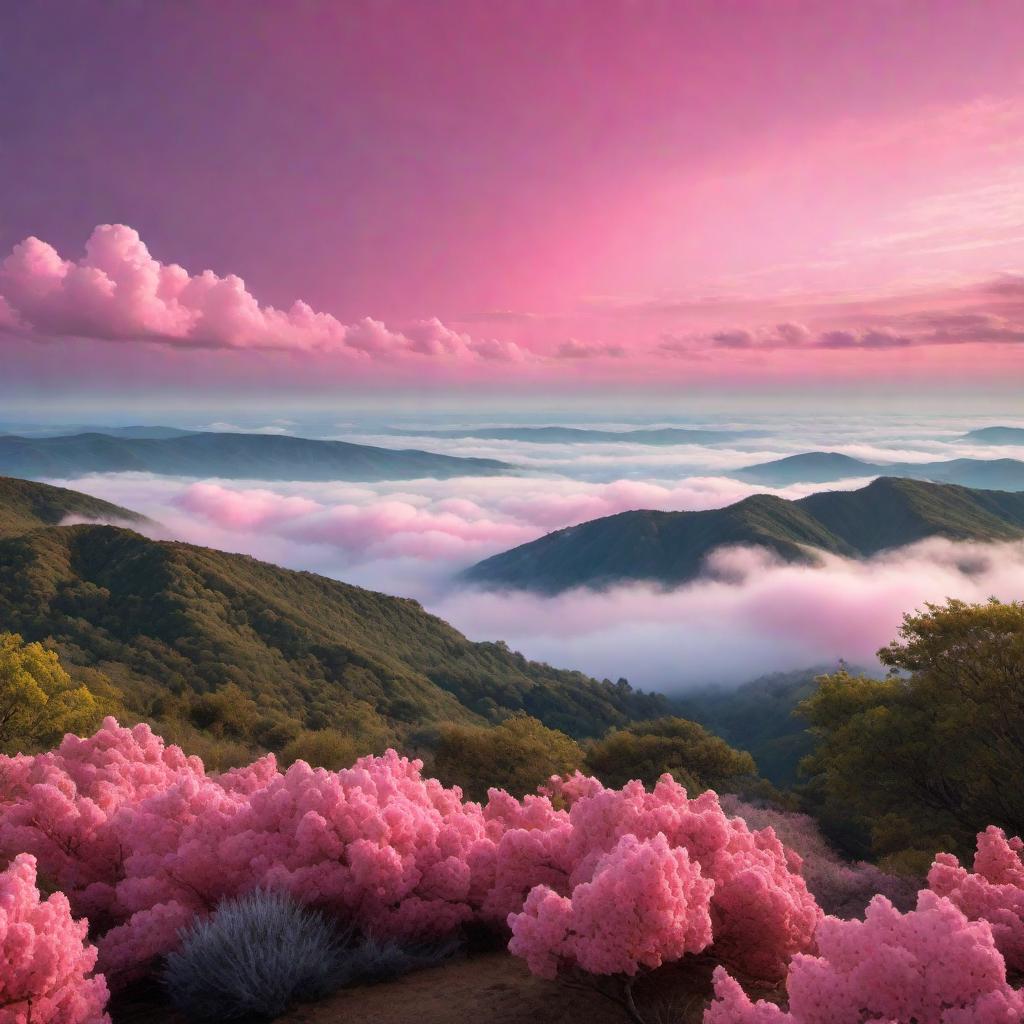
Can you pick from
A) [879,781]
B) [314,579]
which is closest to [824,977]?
[879,781]

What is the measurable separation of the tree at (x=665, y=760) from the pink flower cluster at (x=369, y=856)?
40209 millimetres

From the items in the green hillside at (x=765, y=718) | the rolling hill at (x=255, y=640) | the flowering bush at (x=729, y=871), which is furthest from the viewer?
the green hillside at (x=765, y=718)

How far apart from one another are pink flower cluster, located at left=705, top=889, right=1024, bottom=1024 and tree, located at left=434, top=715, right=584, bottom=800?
3479 cm

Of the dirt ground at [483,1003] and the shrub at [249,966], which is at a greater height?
the shrub at [249,966]

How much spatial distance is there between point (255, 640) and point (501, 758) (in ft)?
232

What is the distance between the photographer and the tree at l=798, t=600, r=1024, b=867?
20.3 m

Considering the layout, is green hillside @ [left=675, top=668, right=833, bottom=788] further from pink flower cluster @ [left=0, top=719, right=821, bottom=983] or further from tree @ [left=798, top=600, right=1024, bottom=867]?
pink flower cluster @ [left=0, top=719, right=821, bottom=983]

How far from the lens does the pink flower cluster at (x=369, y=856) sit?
645 centimetres

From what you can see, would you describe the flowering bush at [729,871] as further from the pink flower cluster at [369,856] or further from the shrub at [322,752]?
the shrub at [322,752]

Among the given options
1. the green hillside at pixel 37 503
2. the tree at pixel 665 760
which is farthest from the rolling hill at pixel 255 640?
the green hillside at pixel 37 503

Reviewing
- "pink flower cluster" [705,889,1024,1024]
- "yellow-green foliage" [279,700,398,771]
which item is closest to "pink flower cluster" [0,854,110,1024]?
"pink flower cluster" [705,889,1024,1024]

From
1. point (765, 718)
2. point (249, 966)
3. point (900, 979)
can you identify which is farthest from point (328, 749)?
point (765, 718)

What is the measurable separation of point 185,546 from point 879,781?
11942 cm

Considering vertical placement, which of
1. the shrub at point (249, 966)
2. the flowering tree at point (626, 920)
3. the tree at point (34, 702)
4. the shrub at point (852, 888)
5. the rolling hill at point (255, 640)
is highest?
the flowering tree at point (626, 920)
